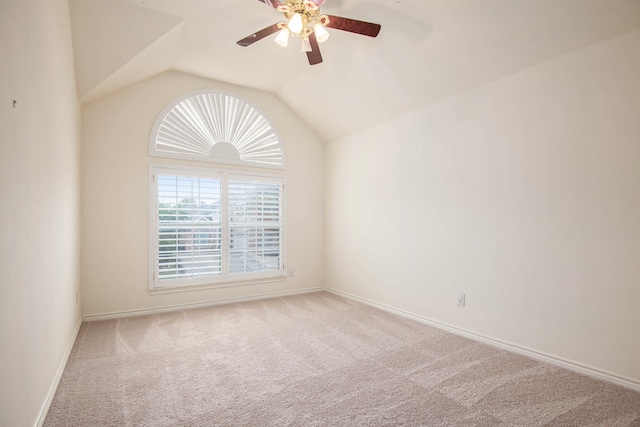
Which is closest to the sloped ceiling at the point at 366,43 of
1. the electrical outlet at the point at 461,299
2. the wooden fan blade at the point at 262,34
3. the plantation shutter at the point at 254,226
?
the wooden fan blade at the point at 262,34

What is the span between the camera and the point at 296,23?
2.32m

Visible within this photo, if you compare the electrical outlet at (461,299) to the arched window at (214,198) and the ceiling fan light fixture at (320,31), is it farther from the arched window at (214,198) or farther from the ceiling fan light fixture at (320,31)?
the ceiling fan light fixture at (320,31)

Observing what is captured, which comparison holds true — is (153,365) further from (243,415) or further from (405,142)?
(405,142)

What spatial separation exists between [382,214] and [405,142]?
898 millimetres

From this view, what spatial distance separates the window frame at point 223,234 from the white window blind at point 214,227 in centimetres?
1

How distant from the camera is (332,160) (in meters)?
4.94

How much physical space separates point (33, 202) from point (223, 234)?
8.37 ft

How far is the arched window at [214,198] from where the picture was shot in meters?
3.85

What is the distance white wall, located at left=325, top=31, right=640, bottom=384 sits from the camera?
2.21m

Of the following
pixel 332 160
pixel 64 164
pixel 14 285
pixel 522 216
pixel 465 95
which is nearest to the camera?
pixel 14 285

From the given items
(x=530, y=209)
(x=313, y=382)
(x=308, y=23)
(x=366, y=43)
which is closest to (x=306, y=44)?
(x=308, y=23)

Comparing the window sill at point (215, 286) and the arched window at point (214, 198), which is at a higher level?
the arched window at point (214, 198)

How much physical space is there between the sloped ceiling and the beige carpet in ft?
7.74

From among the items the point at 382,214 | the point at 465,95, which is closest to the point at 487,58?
the point at 465,95
